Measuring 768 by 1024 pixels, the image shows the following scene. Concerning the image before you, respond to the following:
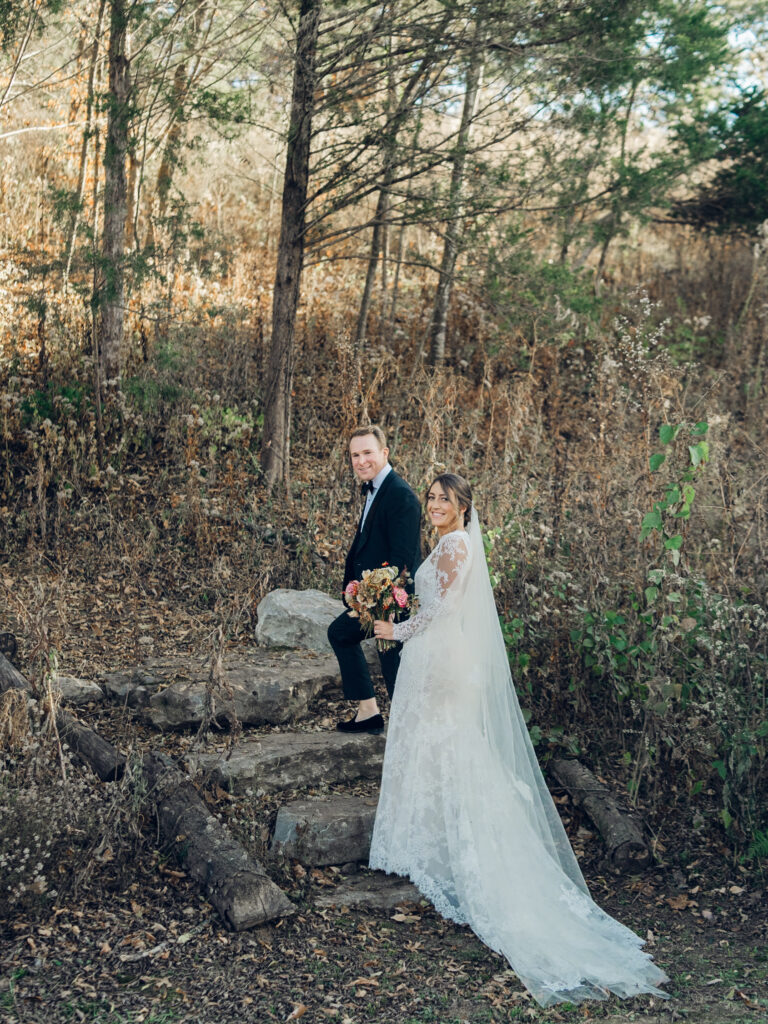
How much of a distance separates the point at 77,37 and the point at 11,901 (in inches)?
416

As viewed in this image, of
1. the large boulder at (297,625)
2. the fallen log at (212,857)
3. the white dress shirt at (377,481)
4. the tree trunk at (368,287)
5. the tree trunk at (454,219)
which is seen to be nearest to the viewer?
the fallen log at (212,857)

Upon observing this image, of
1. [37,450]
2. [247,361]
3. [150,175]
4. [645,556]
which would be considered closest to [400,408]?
[247,361]

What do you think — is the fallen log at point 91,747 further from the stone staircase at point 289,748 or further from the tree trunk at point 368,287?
the tree trunk at point 368,287

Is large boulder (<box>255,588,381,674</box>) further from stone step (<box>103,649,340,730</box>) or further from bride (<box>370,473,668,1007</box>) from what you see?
bride (<box>370,473,668,1007</box>)

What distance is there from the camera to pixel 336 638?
19.1 feet

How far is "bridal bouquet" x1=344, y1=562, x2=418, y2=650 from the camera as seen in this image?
15.9ft

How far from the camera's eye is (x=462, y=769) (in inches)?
187

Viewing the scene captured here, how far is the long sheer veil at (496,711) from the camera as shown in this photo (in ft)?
15.8

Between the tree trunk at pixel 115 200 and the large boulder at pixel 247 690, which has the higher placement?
the tree trunk at pixel 115 200

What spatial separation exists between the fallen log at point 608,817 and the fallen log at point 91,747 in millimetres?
2768

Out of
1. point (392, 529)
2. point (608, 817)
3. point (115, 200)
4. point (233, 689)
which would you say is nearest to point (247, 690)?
point (233, 689)

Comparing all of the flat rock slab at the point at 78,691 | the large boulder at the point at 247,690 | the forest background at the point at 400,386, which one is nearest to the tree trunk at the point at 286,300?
the forest background at the point at 400,386

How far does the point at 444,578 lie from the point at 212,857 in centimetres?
181

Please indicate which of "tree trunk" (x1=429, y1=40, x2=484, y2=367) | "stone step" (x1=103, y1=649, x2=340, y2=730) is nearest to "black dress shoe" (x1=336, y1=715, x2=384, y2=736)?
"stone step" (x1=103, y1=649, x2=340, y2=730)
